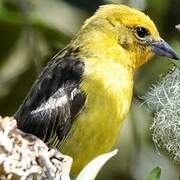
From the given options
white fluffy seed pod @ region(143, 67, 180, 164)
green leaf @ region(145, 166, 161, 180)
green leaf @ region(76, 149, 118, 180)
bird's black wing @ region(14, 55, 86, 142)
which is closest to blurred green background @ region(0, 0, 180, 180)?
bird's black wing @ region(14, 55, 86, 142)

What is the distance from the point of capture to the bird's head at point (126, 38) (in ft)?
17.9

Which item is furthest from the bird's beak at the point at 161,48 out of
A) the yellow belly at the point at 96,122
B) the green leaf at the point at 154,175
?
the green leaf at the point at 154,175

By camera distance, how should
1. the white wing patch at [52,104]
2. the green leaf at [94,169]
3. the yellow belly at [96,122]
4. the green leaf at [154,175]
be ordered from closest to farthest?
1. the green leaf at [94,169]
2. the green leaf at [154,175]
3. the yellow belly at [96,122]
4. the white wing patch at [52,104]

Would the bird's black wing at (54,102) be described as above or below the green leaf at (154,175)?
below

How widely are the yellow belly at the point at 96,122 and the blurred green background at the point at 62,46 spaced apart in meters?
0.72

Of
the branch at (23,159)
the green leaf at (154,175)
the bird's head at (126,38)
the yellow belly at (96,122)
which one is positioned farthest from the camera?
the bird's head at (126,38)

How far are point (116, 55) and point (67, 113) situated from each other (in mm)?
548

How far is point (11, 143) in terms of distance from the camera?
11.2 feet

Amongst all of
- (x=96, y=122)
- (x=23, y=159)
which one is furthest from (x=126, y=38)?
(x=23, y=159)

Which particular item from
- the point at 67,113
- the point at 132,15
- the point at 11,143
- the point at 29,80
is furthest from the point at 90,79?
the point at 11,143

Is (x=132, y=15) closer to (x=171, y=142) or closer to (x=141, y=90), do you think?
(x=141, y=90)

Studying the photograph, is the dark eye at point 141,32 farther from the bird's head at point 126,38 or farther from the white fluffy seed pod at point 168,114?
the white fluffy seed pod at point 168,114

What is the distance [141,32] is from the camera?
219 inches

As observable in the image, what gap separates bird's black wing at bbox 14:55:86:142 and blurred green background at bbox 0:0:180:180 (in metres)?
0.60
